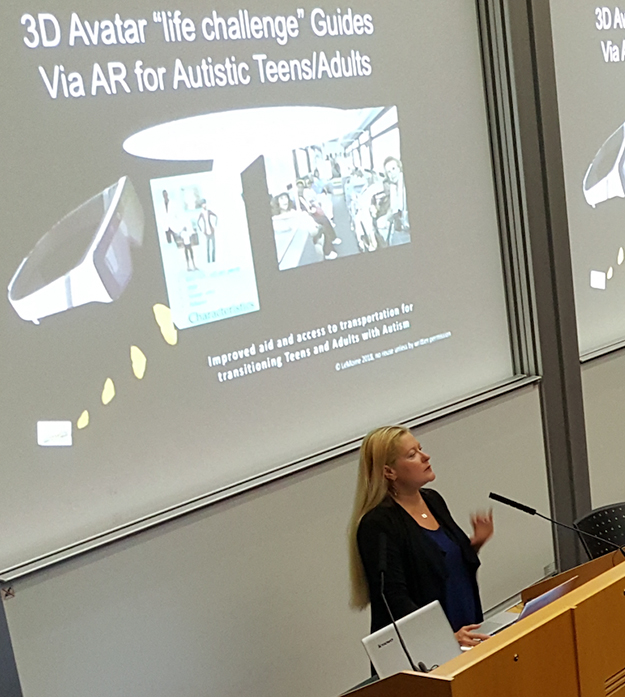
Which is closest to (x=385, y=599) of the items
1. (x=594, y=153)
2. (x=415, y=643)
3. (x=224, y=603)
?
(x=415, y=643)

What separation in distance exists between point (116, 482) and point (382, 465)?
0.92 m

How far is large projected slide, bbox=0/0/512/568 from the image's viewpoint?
9.95 ft

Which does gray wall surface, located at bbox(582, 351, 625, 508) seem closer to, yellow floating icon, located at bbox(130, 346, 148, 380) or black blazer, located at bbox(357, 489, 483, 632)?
black blazer, located at bbox(357, 489, 483, 632)

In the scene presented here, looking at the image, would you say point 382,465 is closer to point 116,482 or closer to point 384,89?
point 116,482

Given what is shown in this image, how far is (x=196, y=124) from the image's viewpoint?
3.42 meters

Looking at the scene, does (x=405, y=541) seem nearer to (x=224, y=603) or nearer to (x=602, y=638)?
(x=224, y=603)

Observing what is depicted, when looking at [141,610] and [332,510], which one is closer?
[141,610]

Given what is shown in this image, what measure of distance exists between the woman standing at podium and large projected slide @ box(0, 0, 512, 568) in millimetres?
632

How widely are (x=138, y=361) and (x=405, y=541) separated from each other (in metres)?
1.11

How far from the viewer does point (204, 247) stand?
346 centimetres

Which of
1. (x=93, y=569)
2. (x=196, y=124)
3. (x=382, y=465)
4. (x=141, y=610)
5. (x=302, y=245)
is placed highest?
(x=196, y=124)

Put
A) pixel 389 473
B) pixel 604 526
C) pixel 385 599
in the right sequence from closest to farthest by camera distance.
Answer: pixel 385 599 < pixel 389 473 < pixel 604 526

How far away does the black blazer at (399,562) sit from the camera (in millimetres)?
2926

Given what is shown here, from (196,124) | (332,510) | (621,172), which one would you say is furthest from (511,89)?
(332,510)
